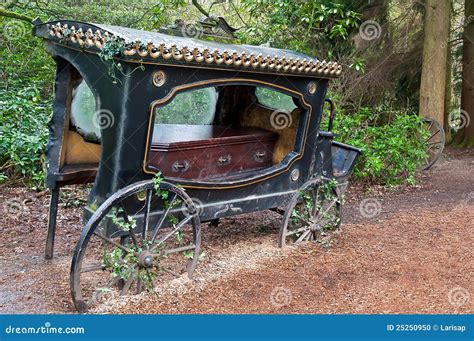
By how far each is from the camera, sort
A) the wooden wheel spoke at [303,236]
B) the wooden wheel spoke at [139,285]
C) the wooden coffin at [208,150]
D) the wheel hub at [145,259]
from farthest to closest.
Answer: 1. the wooden wheel spoke at [303,236]
2. the wooden coffin at [208,150]
3. the wooden wheel spoke at [139,285]
4. the wheel hub at [145,259]

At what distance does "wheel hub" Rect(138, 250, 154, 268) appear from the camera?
3.79m

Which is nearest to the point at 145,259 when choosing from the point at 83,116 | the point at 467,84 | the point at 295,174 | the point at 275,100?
the point at 83,116

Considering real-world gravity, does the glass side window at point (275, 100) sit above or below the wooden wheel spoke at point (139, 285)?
above

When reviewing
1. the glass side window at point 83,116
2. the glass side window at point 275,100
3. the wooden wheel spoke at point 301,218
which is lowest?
the wooden wheel spoke at point 301,218

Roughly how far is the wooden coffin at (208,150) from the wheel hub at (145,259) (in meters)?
0.76

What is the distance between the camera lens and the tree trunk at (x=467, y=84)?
11125 mm

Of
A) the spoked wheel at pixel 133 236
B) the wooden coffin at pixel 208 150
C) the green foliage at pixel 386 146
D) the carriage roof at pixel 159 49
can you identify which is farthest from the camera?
the green foliage at pixel 386 146

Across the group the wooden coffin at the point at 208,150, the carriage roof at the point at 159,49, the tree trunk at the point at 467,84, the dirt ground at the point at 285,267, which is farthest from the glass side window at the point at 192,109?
the tree trunk at the point at 467,84

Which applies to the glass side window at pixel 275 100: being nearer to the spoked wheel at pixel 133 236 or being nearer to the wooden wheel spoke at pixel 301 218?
the wooden wheel spoke at pixel 301 218

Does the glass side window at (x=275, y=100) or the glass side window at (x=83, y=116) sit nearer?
the glass side window at (x=83, y=116)

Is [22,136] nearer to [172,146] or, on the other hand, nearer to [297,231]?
[172,146]

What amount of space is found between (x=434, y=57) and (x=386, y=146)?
8.01 feet

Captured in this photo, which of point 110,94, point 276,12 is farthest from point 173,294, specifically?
point 276,12

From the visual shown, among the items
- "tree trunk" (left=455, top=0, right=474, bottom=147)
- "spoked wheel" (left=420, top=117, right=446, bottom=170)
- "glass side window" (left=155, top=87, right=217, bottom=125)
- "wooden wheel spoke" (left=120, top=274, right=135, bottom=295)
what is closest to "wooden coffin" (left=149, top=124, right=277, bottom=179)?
"glass side window" (left=155, top=87, right=217, bottom=125)
